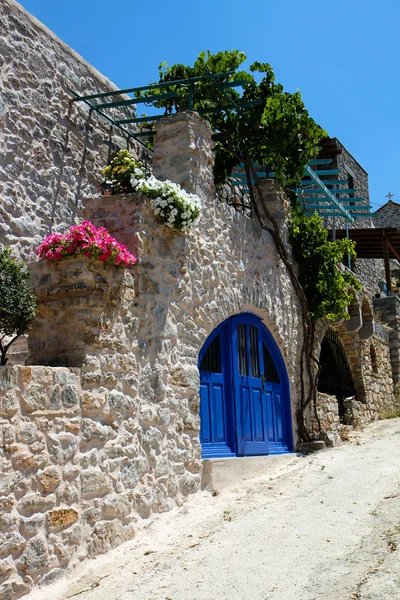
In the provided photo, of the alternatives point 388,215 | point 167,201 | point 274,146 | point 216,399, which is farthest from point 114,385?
point 388,215

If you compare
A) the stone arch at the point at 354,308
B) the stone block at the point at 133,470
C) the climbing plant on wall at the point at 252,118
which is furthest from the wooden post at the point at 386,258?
the stone block at the point at 133,470

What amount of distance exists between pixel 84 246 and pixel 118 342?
874 mm

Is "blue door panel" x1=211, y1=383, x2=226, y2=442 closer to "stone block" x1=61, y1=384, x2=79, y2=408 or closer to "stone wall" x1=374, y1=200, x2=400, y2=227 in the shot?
"stone block" x1=61, y1=384, x2=79, y2=408

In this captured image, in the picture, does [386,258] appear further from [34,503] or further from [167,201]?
[34,503]

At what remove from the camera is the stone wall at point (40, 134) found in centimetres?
736

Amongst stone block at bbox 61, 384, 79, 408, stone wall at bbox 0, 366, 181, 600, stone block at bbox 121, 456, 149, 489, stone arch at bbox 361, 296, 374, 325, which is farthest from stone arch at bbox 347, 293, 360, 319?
stone block at bbox 61, 384, 79, 408

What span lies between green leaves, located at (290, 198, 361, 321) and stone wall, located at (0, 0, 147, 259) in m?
3.25

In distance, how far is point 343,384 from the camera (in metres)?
12.8

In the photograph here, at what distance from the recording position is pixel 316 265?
9789 mm

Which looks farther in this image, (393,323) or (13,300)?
(393,323)

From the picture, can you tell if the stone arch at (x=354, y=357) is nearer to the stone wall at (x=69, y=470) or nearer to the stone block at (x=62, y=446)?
the stone wall at (x=69, y=470)

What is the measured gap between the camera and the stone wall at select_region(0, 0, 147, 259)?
24.1ft

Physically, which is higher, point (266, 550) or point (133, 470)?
point (133, 470)

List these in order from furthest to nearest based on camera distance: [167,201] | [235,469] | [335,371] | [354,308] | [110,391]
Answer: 1. [354,308]
2. [335,371]
3. [235,469]
4. [167,201]
5. [110,391]
